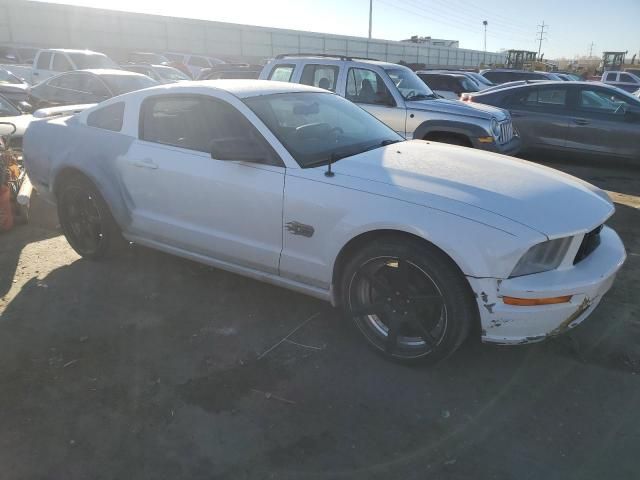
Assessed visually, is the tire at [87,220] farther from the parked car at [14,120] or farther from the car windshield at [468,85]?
the car windshield at [468,85]

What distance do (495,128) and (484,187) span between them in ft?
14.3

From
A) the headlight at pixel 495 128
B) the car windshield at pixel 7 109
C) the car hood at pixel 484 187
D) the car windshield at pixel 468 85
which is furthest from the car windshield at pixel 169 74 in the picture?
the car hood at pixel 484 187

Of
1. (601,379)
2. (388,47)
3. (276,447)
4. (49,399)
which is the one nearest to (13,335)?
(49,399)

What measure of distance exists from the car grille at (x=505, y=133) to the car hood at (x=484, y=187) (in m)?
3.68

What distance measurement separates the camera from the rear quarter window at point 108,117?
423cm

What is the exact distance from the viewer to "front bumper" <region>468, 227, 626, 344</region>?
2.61 metres

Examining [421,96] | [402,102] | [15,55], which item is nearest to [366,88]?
[402,102]

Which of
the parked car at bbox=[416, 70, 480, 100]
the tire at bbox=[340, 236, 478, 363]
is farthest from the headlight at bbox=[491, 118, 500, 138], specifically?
the parked car at bbox=[416, 70, 480, 100]

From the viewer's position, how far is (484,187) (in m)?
2.97

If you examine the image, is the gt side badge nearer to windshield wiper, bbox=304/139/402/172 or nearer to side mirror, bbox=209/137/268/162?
windshield wiper, bbox=304/139/402/172

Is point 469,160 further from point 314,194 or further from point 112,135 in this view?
point 112,135

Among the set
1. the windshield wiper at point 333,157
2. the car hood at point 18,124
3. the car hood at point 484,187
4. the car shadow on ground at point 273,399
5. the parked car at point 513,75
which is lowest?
the car shadow on ground at point 273,399

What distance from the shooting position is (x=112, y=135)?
422 cm

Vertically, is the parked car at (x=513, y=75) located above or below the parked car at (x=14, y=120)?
above
